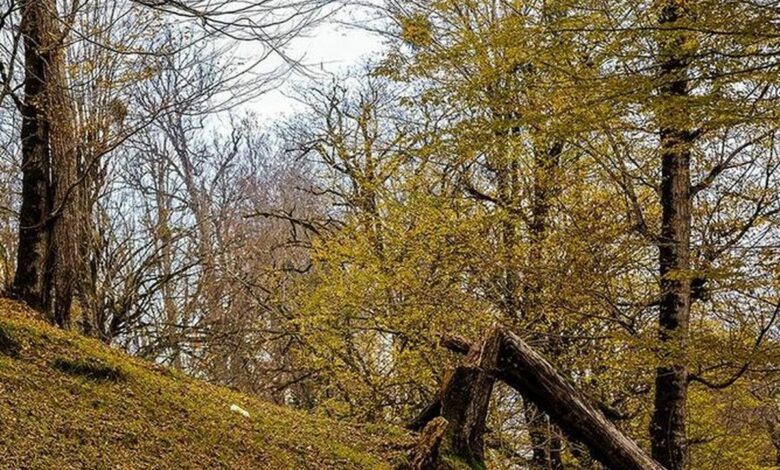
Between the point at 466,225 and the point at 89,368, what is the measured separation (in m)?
4.32

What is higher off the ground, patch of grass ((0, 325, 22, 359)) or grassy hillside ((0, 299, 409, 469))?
patch of grass ((0, 325, 22, 359))

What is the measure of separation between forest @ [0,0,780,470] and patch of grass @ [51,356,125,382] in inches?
1.0

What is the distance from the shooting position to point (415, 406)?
8.06 meters

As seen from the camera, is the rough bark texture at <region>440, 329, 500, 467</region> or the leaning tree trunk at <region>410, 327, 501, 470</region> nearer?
the leaning tree trunk at <region>410, 327, 501, 470</region>

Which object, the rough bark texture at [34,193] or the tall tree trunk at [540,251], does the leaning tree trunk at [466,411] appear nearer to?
the tall tree trunk at [540,251]

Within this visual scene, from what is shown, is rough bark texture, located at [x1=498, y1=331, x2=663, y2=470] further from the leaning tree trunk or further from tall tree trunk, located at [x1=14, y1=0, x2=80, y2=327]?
tall tree trunk, located at [x1=14, y1=0, x2=80, y2=327]

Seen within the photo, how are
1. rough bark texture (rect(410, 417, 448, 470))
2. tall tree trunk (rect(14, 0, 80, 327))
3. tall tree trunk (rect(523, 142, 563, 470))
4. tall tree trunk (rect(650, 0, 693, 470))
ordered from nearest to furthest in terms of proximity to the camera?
1. rough bark texture (rect(410, 417, 448, 470))
2. tall tree trunk (rect(14, 0, 80, 327))
3. tall tree trunk (rect(650, 0, 693, 470))
4. tall tree trunk (rect(523, 142, 563, 470))

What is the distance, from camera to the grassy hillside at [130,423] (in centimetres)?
225

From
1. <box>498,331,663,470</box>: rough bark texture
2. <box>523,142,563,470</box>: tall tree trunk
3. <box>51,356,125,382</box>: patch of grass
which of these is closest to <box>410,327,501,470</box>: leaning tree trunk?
<box>498,331,663,470</box>: rough bark texture

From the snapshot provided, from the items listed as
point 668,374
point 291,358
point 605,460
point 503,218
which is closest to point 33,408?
point 605,460

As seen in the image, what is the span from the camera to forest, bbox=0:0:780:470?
11.1 feet

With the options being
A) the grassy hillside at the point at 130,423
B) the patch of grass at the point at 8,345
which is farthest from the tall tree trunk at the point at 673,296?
the patch of grass at the point at 8,345

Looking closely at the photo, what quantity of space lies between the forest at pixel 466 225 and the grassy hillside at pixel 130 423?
6 centimetres

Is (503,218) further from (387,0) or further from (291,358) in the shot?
(291,358)
